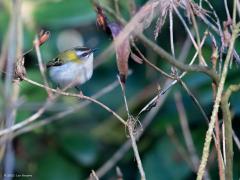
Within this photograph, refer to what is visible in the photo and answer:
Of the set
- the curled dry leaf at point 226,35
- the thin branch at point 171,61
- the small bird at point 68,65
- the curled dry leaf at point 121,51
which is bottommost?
the thin branch at point 171,61

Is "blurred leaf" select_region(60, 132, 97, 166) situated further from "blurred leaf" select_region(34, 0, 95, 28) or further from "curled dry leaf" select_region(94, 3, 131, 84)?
"curled dry leaf" select_region(94, 3, 131, 84)

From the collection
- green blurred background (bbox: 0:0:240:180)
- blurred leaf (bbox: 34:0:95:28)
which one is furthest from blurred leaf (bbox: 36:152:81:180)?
blurred leaf (bbox: 34:0:95:28)

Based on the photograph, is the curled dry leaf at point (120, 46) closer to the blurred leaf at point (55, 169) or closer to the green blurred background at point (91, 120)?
the green blurred background at point (91, 120)

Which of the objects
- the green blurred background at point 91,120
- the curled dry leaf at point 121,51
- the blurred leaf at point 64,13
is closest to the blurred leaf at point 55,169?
the green blurred background at point 91,120

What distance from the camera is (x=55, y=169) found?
3.48 m

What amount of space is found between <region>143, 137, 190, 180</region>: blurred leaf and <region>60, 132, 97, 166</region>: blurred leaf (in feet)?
1.08

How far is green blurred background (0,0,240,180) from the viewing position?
3178mm

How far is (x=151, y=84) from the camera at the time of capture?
11.0ft

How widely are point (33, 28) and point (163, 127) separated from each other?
84 centimetres

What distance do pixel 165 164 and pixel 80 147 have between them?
1.69 ft

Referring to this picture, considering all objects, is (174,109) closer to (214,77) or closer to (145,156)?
(145,156)


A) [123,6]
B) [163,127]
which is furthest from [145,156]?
[123,6]

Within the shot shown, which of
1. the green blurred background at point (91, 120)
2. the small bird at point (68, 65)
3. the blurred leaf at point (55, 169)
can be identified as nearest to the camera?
the small bird at point (68, 65)

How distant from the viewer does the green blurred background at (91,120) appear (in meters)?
3.18
